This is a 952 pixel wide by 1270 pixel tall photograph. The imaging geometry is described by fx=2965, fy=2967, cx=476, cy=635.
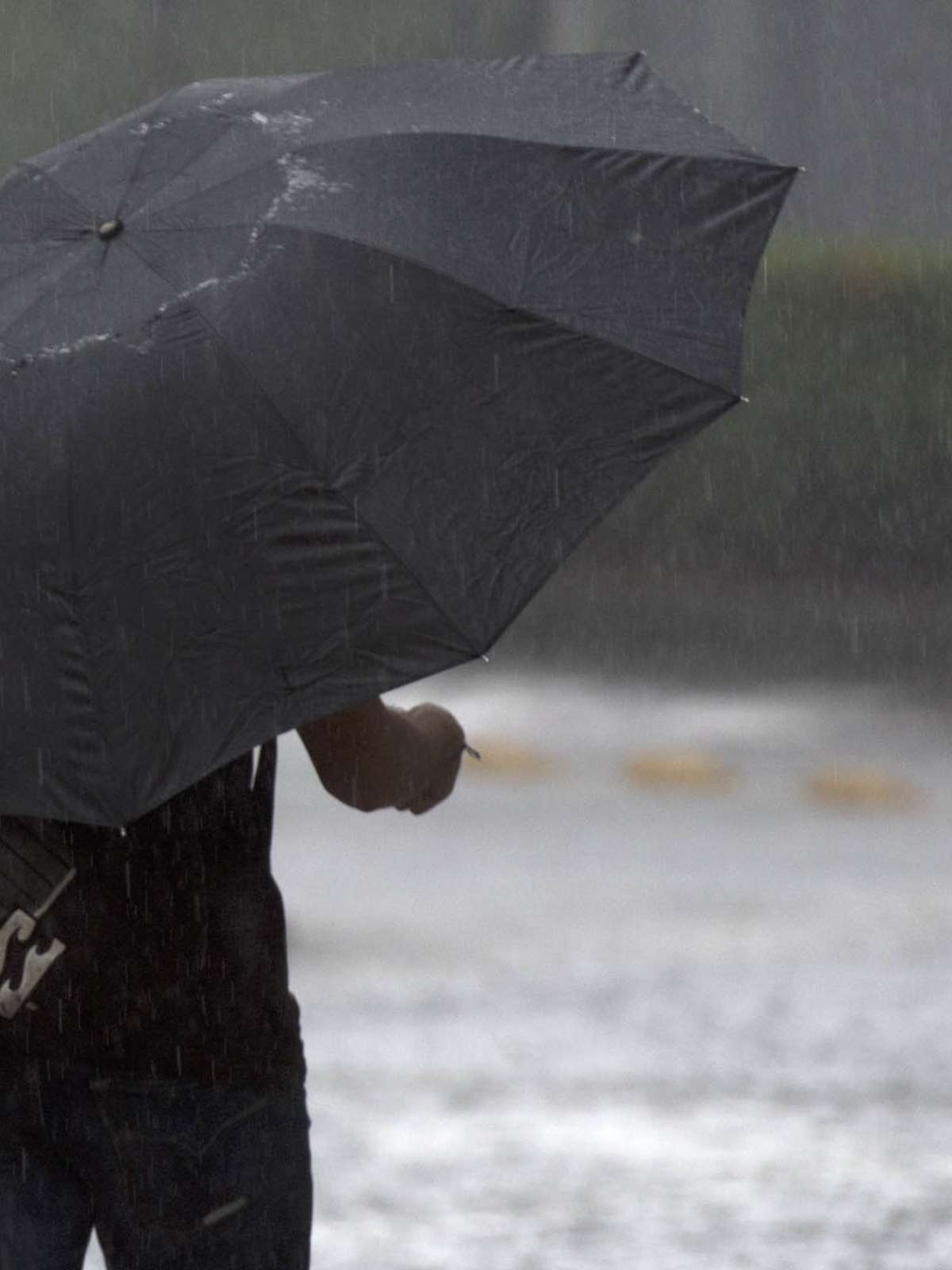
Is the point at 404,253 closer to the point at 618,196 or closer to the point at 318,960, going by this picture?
the point at 618,196

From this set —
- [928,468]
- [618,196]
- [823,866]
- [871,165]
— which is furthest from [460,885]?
[871,165]

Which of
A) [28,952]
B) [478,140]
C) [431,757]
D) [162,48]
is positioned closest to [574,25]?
[162,48]

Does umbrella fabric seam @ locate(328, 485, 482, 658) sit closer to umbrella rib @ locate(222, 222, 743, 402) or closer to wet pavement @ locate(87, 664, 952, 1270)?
umbrella rib @ locate(222, 222, 743, 402)

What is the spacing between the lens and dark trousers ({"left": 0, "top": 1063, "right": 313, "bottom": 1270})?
260 centimetres

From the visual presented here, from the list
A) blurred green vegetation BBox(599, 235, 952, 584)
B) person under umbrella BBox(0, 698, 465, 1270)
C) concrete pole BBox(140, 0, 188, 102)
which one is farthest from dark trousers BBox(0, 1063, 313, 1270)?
concrete pole BBox(140, 0, 188, 102)

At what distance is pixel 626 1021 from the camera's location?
723 centimetres

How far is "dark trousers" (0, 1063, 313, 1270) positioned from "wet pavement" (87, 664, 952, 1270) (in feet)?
8.37

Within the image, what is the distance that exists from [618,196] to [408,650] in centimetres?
67

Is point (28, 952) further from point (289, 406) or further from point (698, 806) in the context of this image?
point (698, 806)

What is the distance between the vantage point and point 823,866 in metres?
9.76

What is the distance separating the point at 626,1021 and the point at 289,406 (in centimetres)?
474

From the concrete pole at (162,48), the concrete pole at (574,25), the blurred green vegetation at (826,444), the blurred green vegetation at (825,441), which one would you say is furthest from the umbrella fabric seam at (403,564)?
the concrete pole at (162,48)

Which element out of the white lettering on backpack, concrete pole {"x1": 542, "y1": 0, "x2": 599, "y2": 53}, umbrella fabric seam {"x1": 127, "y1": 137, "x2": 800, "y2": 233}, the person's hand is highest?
concrete pole {"x1": 542, "y1": 0, "x2": 599, "y2": 53}

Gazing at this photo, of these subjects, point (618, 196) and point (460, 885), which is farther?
point (460, 885)
